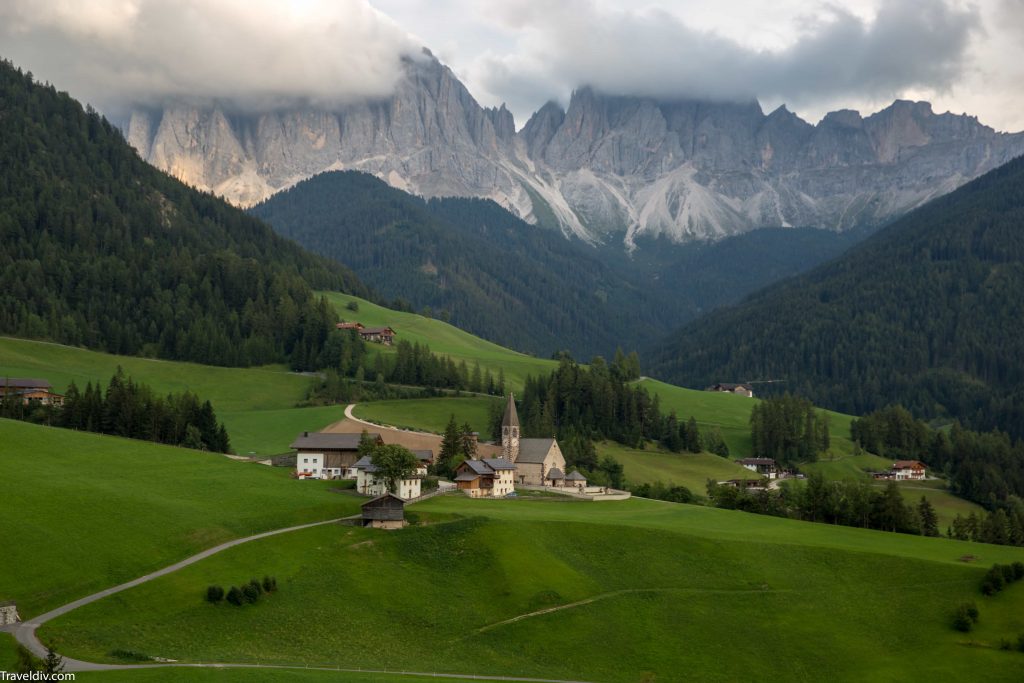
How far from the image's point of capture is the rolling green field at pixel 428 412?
552 feet

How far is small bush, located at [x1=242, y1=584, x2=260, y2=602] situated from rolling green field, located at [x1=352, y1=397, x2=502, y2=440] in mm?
85786

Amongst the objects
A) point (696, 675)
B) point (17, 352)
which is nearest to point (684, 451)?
point (696, 675)

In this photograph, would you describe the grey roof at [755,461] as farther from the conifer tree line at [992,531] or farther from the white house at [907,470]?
the conifer tree line at [992,531]

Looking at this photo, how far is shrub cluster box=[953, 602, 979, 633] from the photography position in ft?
259

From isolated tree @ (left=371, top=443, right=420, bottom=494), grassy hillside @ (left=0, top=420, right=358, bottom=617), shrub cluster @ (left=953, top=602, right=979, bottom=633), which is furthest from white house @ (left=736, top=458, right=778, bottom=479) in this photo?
shrub cluster @ (left=953, top=602, right=979, bottom=633)

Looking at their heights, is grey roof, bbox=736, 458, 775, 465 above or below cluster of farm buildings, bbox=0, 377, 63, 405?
below

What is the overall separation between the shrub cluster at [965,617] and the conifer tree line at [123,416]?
94.1 m

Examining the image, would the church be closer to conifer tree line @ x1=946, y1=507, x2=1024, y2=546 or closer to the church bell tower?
the church bell tower

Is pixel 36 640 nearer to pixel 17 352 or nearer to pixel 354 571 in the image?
pixel 354 571

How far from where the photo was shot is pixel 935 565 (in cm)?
8844

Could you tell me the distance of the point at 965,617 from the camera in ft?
260

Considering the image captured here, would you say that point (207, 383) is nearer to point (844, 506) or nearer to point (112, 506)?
point (112, 506)

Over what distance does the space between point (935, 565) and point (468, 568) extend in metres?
42.7

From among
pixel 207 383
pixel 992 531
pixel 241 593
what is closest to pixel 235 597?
pixel 241 593
